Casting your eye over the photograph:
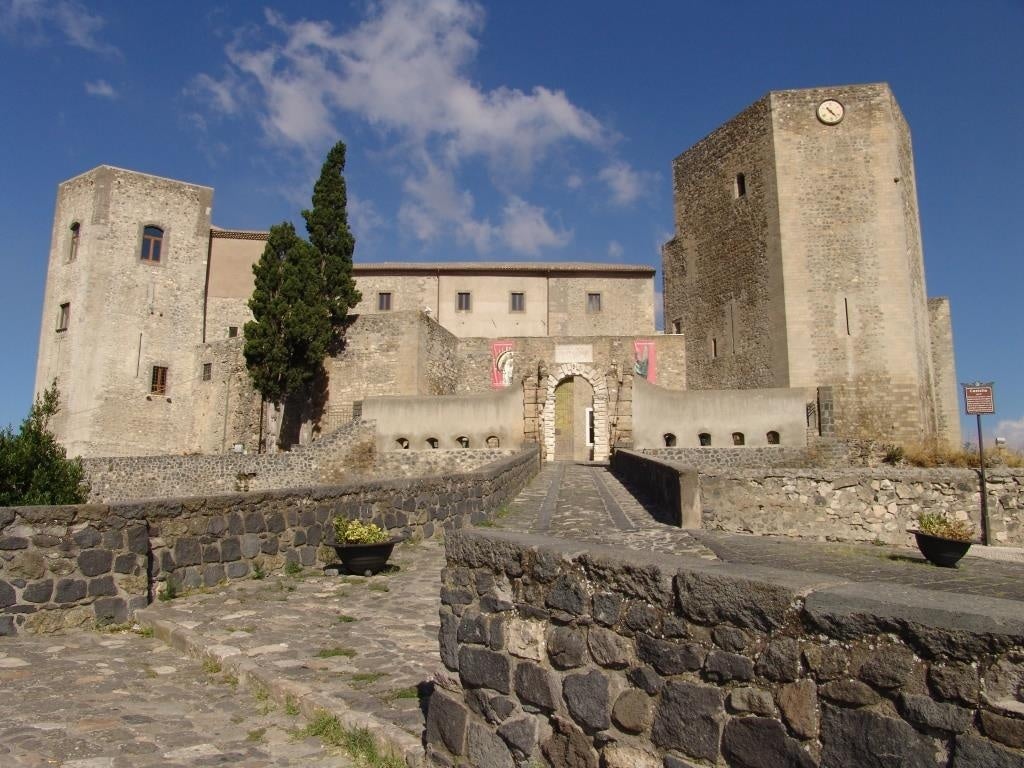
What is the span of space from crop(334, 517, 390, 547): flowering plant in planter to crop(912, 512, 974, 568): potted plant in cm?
645

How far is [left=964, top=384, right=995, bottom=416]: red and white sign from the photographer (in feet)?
44.9

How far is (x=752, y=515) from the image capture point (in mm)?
10641

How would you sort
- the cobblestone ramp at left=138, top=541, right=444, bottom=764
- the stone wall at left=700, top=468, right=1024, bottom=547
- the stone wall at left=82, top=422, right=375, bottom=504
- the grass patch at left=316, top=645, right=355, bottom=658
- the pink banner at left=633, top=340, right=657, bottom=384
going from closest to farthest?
the cobblestone ramp at left=138, top=541, right=444, bottom=764, the grass patch at left=316, top=645, right=355, bottom=658, the stone wall at left=700, top=468, right=1024, bottom=547, the stone wall at left=82, top=422, right=375, bottom=504, the pink banner at left=633, top=340, right=657, bottom=384

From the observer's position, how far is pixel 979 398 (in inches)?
546

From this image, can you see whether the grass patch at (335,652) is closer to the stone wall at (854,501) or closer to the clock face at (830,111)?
the stone wall at (854,501)

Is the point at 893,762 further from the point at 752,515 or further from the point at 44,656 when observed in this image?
the point at 752,515

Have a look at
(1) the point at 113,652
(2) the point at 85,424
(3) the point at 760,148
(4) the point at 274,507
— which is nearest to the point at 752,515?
(4) the point at 274,507

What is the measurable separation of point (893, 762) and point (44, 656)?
5577 mm

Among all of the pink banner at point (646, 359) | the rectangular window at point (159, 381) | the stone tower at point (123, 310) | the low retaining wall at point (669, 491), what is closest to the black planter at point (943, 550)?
the low retaining wall at point (669, 491)

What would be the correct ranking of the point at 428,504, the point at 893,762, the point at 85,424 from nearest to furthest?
the point at 893,762 < the point at 428,504 < the point at 85,424

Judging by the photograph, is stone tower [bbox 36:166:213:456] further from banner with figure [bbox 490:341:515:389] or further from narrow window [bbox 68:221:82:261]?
banner with figure [bbox 490:341:515:389]

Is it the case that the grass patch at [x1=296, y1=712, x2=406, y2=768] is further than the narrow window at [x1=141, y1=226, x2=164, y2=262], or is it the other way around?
the narrow window at [x1=141, y1=226, x2=164, y2=262]

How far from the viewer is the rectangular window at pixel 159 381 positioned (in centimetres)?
3209

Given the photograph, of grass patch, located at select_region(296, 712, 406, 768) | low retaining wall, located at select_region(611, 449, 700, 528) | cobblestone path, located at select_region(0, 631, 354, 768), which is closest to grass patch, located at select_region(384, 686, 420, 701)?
grass patch, located at select_region(296, 712, 406, 768)
